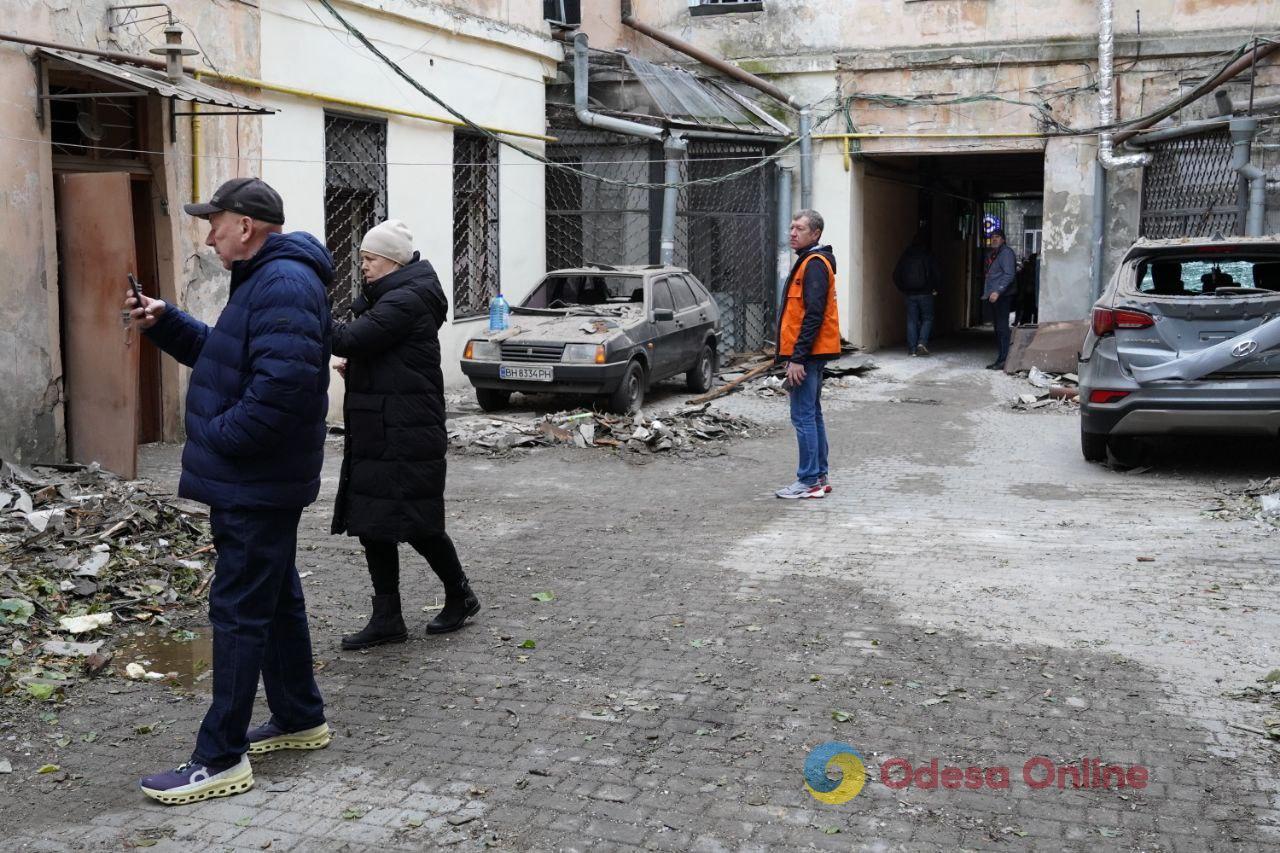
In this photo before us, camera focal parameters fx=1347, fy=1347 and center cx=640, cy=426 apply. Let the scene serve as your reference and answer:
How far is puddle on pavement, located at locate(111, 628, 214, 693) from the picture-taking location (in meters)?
5.45

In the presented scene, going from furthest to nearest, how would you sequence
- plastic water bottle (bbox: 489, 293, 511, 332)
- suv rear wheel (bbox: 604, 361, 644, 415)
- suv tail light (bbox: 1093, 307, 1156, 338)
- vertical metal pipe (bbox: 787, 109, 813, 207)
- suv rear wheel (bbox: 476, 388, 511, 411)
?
vertical metal pipe (bbox: 787, 109, 813, 207), plastic water bottle (bbox: 489, 293, 511, 332), suv rear wheel (bbox: 476, 388, 511, 411), suv rear wheel (bbox: 604, 361, 644, 415), suv tail light (bbox: 1093, 307, 1156, 338)

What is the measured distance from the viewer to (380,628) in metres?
5.76

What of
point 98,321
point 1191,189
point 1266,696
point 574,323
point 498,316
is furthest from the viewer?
point 1191,189

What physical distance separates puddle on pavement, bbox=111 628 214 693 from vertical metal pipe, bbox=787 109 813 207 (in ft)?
47.8

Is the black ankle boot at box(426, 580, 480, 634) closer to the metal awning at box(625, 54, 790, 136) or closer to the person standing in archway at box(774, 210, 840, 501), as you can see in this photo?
the person standing in archway at box(774, 210, 840, 501)

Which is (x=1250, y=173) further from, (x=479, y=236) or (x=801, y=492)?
(x=801, y=492)

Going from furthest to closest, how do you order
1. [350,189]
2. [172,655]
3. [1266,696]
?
1. [350,189]
2. [172,655]
3. [1266,696]

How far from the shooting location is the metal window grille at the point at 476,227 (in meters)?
16.8

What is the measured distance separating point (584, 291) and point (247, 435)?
1090 centimetres

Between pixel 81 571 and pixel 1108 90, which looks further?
pixel 1108 90

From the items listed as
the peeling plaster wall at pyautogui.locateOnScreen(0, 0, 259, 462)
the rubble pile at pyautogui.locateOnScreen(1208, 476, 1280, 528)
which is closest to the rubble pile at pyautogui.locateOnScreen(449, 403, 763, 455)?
the peeling plaster wall at pyautogui.locateOnScreen(0, 0, 259, 462)

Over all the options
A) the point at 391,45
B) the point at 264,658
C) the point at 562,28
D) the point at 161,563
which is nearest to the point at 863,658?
the point at 264,658

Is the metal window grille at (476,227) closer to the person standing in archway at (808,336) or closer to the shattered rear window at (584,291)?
the shattered rear window at (584,291)

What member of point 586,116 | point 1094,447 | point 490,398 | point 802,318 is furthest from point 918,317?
point 802,318
